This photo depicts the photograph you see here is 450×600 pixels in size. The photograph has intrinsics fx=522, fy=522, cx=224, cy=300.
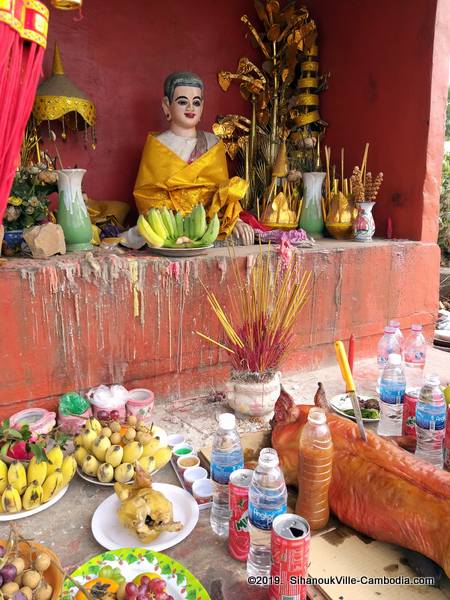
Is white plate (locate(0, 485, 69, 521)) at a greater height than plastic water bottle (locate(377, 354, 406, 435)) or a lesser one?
lesser

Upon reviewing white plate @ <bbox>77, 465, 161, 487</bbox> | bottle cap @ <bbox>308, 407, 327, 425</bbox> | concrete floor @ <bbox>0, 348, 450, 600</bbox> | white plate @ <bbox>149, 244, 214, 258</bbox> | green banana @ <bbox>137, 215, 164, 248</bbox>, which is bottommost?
concrete floor @ <bbox>0, 348, 450, 600</bbox>

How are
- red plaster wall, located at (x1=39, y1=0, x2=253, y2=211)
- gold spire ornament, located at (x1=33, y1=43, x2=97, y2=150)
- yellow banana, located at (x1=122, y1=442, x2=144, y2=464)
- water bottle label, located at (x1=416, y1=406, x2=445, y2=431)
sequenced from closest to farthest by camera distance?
water bottle label, located at (x1=416, y1=406, x2=445, y2=431), yellow banana, located at (x1=122, y1=442, x2=144, y2=464), gold spire ornament, located at (x1=33, y1=43, x2=97, y2=150), red plaster wall, located at (x1=39, y1=0, x2=253, y2=211)

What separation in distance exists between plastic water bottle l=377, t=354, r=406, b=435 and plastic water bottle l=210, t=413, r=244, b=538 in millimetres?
832

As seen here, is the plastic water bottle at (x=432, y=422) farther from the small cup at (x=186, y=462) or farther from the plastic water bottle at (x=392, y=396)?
the small cup at (x=186, y=462)

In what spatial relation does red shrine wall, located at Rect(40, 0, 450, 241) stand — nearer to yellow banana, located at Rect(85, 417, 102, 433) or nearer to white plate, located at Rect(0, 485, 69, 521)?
yellow banana, located at Rect(85, 417, 102, 433)

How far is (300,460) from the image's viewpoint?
1.64 m

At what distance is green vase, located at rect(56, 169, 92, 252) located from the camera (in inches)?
113

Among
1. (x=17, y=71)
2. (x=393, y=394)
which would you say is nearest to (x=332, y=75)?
(x=393, y=394)

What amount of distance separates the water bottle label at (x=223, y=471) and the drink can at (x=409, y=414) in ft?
2.79

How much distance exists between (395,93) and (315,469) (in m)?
3.07

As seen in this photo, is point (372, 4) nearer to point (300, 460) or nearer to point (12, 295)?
point (12, 295)

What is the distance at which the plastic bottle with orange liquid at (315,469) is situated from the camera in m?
1.56

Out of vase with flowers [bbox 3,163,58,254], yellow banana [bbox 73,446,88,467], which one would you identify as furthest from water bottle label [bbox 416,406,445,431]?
vase with flowers [bbox 3,163,58,254]

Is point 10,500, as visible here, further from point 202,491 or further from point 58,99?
point 58,99
